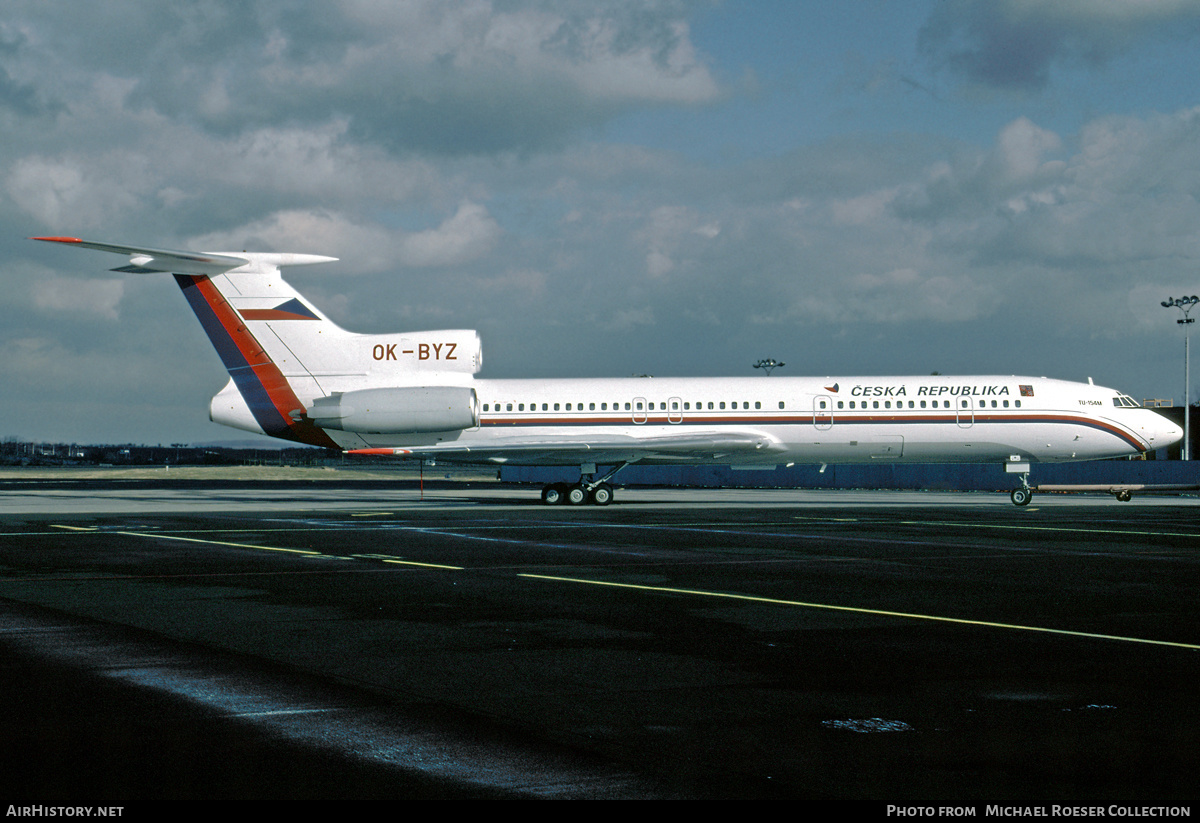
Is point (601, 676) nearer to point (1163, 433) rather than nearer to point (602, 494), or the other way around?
point (602, 494)

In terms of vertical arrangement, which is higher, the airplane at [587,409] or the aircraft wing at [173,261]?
the aircraft wing at [173,261]

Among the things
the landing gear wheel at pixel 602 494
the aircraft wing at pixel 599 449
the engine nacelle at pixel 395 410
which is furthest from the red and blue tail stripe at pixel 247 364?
the landing gear wheel at pixel 602 494

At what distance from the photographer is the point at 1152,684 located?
7402 mm

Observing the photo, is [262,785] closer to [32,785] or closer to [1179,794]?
[32,785]

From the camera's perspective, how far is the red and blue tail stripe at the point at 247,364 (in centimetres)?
3291

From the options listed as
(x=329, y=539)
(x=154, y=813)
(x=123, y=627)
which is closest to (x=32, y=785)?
(x=154, y=813)

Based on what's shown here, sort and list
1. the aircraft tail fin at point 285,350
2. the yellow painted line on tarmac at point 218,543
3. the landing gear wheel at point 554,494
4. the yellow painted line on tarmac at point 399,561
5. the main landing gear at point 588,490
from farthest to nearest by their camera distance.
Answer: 1. the landing gear wheel at point 554,494
2. the main landing gear at point 588,490
3. the aircraft tail fin at point 285,350
4. the yellow painted line on tarmac at point 218,543
5. the yellow painted line on tarmac at point 399,561

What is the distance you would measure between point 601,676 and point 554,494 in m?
28.2

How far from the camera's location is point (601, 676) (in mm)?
7801

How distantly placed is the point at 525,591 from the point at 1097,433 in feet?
90.0

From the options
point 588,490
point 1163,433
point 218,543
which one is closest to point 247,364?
point 588,490

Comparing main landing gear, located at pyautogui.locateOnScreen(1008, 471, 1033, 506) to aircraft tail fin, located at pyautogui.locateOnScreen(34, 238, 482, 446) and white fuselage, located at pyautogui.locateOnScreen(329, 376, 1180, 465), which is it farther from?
aircraft tail fin, located at pyautogui.locateOnScreen(34, 238, 482, 446)

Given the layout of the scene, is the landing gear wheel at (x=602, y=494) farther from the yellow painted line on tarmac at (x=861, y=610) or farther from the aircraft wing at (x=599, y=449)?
the yellow painted line on tarmac at (x=861, y=610)

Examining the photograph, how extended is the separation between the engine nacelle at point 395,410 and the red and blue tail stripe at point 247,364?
78 centimetres
